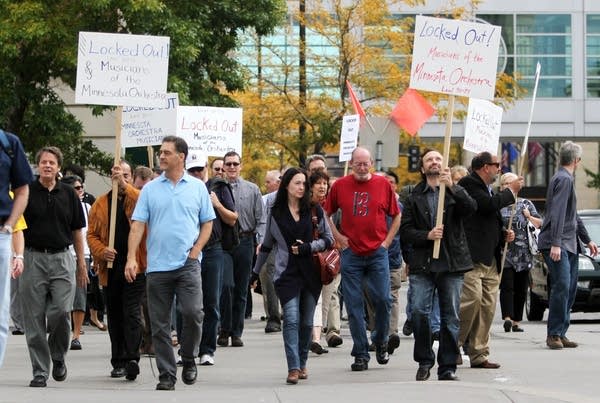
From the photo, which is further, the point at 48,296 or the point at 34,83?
the point at 34,83

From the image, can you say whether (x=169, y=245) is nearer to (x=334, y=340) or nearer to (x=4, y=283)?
(x=4, y=283)

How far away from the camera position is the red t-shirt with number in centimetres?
1320

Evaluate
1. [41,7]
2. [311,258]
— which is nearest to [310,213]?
[311,258]

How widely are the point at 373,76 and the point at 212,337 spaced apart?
25.0 meters

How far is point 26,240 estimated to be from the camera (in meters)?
11.8

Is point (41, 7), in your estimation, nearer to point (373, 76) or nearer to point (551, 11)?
point (373, 76)

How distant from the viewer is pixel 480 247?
13.1 meters

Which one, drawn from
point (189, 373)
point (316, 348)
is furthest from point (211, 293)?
point (189, 373)

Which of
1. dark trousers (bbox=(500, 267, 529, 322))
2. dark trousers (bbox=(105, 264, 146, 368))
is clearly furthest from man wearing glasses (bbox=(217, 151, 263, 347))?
dark trousers (bbox=(500, 267, 529, 322))

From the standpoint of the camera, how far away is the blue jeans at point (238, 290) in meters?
16.2

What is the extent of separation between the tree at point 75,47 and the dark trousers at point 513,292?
8.36 meters

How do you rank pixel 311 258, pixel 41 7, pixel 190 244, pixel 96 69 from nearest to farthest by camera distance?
pixel 190 244, pixel 311 258, pixel 96 69, pixel 41 7

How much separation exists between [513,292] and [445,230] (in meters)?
6.83

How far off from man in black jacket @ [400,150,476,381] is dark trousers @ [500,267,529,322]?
21.4 ft
